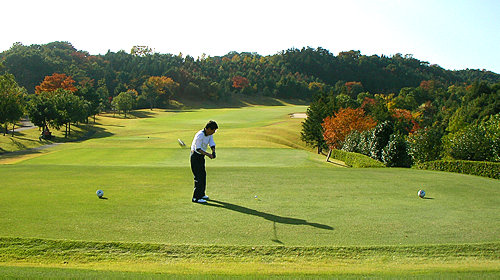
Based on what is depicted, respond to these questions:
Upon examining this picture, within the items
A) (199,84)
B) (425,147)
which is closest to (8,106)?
(425,147)

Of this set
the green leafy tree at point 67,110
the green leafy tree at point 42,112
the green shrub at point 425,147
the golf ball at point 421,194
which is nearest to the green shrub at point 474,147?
the green shrub at point 425,147

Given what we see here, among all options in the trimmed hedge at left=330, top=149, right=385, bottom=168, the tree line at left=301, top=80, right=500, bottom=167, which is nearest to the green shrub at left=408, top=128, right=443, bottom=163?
the tree line at left=301, top=80, right=500, bottom=167

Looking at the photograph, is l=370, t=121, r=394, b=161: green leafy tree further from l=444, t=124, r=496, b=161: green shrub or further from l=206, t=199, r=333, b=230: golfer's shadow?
l=206, t=199, r=333, b=230: golfer's shadow

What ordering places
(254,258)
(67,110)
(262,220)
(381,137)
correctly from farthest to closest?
1. (67,110)
2. (381,137)
3. (262,220)
4. (254,258)

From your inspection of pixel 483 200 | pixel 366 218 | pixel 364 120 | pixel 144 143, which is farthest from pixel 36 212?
pixel 364 120

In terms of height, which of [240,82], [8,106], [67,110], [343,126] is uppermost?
[240,82]

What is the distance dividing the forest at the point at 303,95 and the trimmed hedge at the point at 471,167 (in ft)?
10.9

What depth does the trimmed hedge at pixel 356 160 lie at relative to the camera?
25.4 metres

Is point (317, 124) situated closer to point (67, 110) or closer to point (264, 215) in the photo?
point (67, 110)

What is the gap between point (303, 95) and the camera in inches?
6594

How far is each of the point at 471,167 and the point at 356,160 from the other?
8852 millimetres

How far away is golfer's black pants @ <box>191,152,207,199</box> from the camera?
10695 mm

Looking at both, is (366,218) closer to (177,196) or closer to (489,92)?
(177,196)

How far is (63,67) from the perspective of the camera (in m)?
141
